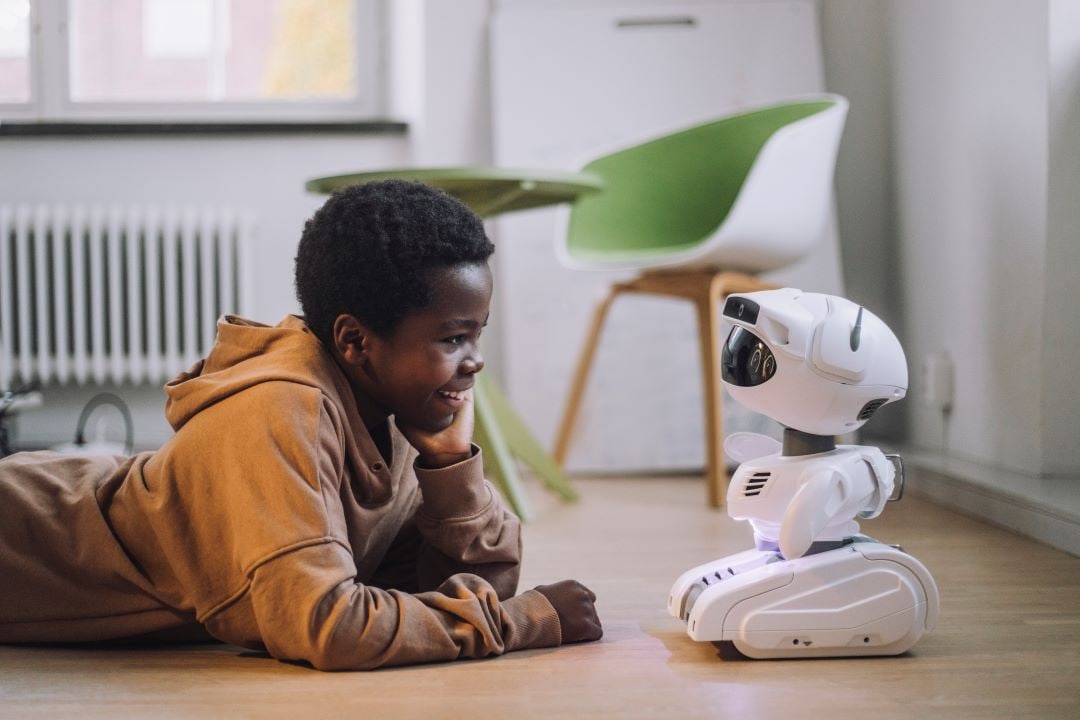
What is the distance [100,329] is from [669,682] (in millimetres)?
2368

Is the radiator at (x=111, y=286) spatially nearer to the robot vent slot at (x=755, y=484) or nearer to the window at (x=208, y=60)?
the window at (x=208, y=60)

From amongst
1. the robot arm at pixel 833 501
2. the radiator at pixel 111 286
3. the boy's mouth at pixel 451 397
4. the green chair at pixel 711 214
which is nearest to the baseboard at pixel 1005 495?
the green chair at pixel 711 214

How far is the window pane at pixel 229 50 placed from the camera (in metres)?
3.38

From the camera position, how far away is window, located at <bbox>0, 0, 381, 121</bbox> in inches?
131

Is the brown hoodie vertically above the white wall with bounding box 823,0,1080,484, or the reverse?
the white wall with bounding box 823,0,1080,484

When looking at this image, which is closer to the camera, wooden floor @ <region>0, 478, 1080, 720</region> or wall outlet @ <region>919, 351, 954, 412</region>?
wooden floor @ <region>0, 478, 1080, 720</region>

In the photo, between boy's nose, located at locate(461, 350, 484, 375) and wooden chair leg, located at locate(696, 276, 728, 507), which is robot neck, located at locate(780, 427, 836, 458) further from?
wooden chair leg, located at locate(696, 276, 728, 507)

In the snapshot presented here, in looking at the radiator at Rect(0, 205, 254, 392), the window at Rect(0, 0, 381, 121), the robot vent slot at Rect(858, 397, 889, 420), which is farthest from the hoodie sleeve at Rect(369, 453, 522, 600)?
the window at Rect(0, 0, 381, 121)

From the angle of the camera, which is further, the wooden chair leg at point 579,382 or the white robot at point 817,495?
the wooden chair leg at point 579,382

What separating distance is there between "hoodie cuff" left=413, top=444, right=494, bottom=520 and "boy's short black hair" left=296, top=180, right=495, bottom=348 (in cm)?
15

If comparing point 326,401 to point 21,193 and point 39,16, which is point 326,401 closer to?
point 21,193

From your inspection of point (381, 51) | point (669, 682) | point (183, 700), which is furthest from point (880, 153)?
point (183, 700)

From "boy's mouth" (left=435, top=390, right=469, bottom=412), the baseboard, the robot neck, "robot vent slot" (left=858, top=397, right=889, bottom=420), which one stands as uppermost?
"boy's mouth" (left=435, top=390, right=469, bottom=412)

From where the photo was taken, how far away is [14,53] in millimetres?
3326
